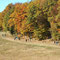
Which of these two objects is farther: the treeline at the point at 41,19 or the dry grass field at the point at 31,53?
the treeline at the point at 41,19

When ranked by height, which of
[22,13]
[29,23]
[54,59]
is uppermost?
[22,13]

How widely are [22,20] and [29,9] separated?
5736mm

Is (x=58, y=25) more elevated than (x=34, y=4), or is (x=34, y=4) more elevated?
(x=34, y=4)

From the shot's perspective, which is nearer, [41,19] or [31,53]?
[31,53]

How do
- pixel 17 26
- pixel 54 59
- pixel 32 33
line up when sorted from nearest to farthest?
pixel 54 59
pixel 32 33
pixel 17 26

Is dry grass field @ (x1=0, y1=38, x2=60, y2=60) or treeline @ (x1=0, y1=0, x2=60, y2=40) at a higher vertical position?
treeline @ (x1=0, y1=0, x2=60, y2=40)

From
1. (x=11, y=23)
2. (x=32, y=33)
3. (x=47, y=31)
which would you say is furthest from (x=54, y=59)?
(x=11, y=23)

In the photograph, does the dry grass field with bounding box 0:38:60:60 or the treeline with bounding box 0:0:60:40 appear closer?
the dry grass field with bounding box 0:38:60:60

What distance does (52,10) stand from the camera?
28594 mm

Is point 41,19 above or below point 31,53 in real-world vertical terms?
above

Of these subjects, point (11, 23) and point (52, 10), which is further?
point (11, 23)

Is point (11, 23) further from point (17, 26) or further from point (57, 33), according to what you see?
point (57, 33)

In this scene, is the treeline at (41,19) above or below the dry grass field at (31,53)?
above

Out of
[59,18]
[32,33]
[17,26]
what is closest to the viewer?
[59,18]
